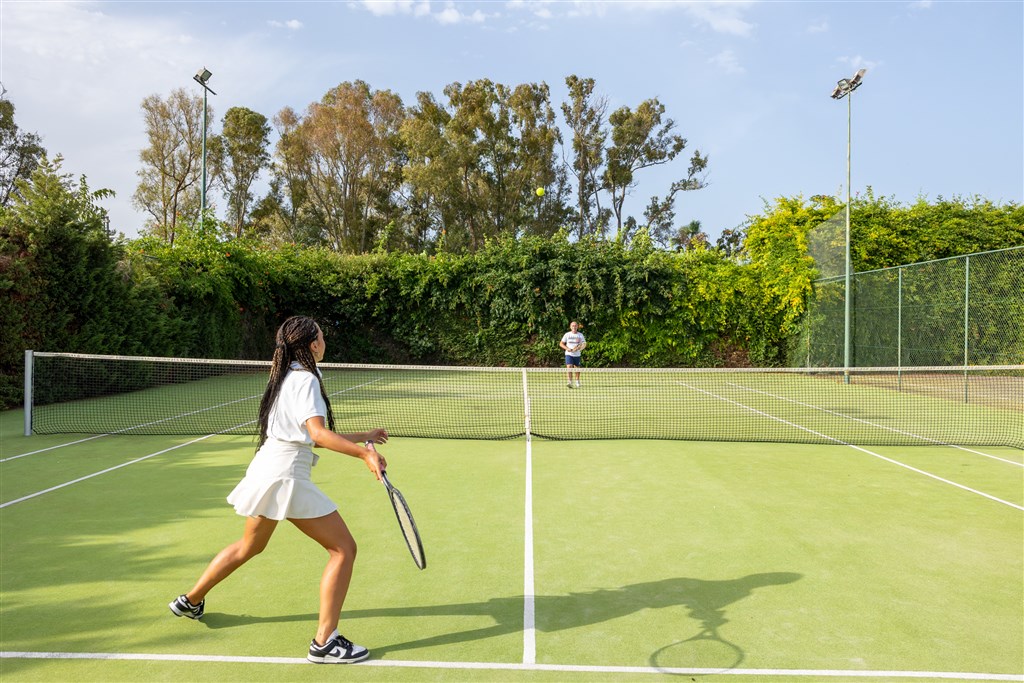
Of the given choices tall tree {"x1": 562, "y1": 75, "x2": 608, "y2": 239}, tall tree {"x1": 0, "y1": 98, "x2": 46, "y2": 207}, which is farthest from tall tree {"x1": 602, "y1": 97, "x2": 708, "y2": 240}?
tall tree {"x1": 0, "y1": 98, "x2": 46, "y2": 207}

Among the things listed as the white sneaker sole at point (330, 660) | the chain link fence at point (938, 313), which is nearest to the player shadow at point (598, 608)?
the white sneaker sole at point (330, 660)

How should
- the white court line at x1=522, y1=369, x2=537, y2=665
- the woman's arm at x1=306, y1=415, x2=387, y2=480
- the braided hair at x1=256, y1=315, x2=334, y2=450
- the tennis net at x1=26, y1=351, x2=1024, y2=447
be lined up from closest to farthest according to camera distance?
the woman's arm at x1=306, y1=415, x2=387, y2=480 < the braided hair at x1=256, y1=315, x2=334, y2=450 < the white court line at x1=522, y1=369, x2=537, y2=665 < the tennis net at x1=26, y1=351, x2=1024, y2=447

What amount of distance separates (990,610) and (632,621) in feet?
7.05

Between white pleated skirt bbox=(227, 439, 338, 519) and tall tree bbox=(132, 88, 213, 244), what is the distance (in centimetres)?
3876

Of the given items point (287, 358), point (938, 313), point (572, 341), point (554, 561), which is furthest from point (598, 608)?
point (938, 313)

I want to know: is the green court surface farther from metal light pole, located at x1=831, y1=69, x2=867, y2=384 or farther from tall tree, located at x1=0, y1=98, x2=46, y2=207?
tall tree, located at x1=0, y1=98, x2=46, y2=207

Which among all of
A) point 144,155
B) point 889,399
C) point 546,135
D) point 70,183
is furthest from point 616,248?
point 144,155

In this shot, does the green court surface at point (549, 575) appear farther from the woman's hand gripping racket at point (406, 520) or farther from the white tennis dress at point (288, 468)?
the white tennis dress at point (288, 468)

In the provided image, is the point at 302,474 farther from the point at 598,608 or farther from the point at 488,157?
the point at 488,157

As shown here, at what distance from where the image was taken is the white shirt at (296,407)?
3364 mm

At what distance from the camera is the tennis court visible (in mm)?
3580

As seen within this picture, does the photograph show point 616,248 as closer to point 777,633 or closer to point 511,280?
point 511,280

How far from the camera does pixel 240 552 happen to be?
Answer: 3658mm

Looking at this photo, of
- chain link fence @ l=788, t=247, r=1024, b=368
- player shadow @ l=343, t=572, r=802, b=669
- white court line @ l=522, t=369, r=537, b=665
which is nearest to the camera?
white court line @ l=522, t=369, r=537, b=665
